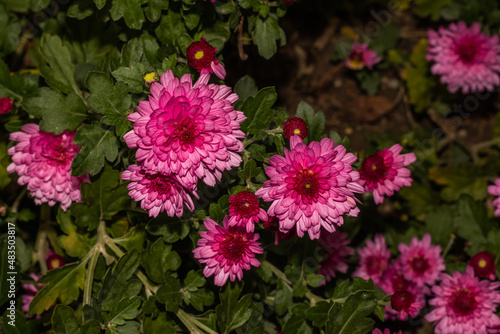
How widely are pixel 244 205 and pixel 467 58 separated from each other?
196 centimetres

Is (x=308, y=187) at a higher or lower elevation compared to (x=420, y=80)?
higher

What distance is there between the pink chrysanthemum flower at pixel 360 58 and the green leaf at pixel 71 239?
195cm

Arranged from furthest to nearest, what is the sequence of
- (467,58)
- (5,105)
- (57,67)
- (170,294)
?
(467,58) < (57,67) < (5,105) < (170,294)

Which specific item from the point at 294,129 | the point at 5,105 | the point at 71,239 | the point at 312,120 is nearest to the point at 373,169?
the point at 312,120

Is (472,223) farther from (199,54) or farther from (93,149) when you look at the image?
(93,149)

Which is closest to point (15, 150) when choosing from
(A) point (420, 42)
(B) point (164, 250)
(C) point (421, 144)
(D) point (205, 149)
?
(B) point (164, 250)

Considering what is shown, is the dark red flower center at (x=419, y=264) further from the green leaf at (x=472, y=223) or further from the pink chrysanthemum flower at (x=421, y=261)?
the green leaf at (x=472, y=223)

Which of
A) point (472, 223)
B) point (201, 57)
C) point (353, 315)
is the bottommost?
point (472, 223)

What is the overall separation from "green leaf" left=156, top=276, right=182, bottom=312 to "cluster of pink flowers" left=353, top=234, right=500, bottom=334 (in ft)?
3.23

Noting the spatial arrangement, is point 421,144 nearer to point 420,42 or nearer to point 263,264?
point 420,42

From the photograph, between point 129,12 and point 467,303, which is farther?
point 467,303

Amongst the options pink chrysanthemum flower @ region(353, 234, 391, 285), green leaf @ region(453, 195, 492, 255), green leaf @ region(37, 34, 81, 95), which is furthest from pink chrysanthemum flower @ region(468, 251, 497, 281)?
green leaf @ region(37, 34, 81, 95)

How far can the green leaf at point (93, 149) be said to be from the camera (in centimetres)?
196

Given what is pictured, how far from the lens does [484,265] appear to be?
2.40 metres
